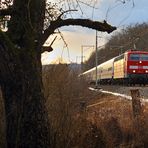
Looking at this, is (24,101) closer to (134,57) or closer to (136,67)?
(136,67)

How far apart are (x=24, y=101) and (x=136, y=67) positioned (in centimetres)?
4058

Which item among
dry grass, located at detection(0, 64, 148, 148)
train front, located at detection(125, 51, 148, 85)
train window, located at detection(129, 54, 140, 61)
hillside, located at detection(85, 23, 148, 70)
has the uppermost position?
hillside, located at detection(85, 23, 148, 70)

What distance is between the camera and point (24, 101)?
28.8 feet

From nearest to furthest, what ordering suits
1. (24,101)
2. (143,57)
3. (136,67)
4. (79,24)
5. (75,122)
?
1. (24,101)
2. (79,24)
3. (75,122)
4. (136,67)
5. (143,57)

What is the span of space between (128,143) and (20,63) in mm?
4839

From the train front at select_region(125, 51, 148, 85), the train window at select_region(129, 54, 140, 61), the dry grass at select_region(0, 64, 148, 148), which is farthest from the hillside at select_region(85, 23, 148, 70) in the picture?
the dry grass at select_region(0, 64, 148, 148)

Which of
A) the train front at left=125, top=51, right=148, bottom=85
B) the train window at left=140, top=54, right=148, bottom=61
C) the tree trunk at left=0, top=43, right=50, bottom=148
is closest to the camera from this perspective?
the tree trunk at left=0, top=43, right=50, bottom=148

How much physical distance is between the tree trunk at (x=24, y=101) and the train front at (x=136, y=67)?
39.4 m

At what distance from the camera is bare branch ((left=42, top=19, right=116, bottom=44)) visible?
30.0 ft

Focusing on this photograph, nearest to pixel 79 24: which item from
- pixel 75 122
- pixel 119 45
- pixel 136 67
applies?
pixel 75 122

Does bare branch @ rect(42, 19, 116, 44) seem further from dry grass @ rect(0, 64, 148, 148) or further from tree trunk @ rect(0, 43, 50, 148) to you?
dry grass @ rect(0, 64, 148, 148)

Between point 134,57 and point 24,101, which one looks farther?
point 134,57

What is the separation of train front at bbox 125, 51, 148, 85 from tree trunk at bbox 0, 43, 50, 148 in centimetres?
3937

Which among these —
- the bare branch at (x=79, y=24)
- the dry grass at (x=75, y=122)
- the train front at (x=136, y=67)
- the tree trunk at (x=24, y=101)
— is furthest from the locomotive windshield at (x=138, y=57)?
the tree trunk at (x=24, y=101)
